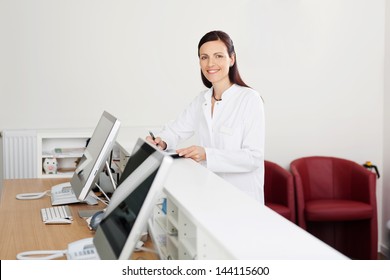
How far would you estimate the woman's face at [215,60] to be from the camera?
3.03 metres

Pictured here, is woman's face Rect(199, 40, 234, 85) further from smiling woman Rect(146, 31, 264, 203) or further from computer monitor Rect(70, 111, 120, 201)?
computer monitor Rect(70, 111, 120, 201)

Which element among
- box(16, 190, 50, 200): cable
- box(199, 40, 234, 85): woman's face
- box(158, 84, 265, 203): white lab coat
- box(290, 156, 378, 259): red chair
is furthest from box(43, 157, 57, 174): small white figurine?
box(290, 156, 378, 259): red chair

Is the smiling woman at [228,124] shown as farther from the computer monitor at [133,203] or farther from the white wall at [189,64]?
the white wall at [189,64]

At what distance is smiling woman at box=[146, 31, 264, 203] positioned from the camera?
285cm

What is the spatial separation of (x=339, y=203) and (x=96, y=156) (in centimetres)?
284

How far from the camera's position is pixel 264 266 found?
135 centimetres

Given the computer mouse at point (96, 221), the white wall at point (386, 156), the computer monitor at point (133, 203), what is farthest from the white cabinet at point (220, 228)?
the white wall at point (386, 156)

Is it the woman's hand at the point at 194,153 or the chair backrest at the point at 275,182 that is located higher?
the woman's hand at the point at 194,153

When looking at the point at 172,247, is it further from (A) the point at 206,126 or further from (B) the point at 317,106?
(B) the point at 317,106

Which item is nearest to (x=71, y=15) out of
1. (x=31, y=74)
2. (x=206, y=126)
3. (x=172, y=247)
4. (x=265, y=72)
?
(x=31, y=74)

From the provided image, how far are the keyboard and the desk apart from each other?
0.03 m

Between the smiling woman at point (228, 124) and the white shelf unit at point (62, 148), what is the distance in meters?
1.30

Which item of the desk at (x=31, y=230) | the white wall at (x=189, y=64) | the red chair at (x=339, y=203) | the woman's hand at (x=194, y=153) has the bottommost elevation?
the red chair at (x=339, y=203)

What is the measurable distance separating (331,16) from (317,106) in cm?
81
